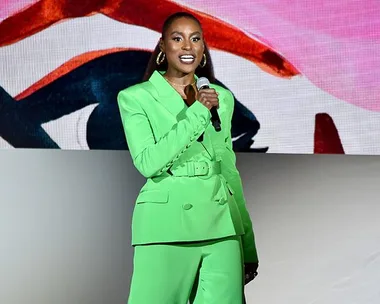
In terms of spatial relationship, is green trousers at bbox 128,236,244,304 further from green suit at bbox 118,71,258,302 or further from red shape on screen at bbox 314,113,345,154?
red shape on screen at bbox 314,113,345,154

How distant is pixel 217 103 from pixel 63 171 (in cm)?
186

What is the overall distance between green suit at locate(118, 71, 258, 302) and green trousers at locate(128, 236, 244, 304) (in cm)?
3

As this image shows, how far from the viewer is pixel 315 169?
399cm

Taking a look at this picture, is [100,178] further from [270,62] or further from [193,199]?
[193,199]

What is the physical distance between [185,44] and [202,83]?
0.13 m

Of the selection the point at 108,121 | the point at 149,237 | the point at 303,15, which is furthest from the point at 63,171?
the point at 149,237

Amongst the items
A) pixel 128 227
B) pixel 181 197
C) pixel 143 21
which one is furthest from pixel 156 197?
pixel 143 21

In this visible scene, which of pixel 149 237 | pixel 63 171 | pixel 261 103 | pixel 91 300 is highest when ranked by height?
pixel 261 103

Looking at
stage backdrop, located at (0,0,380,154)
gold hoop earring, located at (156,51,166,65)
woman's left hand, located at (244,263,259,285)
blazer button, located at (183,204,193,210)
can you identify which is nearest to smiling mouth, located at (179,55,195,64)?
gold hoop earring, located at (156,51,166,65)

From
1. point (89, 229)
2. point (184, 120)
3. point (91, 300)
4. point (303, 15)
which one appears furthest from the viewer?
point (303, 15)

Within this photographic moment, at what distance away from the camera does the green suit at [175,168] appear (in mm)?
2262

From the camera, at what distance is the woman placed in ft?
7.50

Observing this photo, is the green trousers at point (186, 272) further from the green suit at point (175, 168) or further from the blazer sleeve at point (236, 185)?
the blazer sleeve at point (236, 185)

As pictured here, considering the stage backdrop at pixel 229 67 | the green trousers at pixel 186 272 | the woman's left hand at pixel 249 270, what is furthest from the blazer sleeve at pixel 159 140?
the stage backdrop at pixel 229 67
